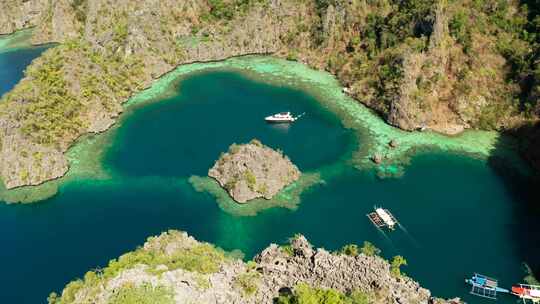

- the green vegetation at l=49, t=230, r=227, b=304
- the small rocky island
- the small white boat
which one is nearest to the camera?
the green vegetation at l=49, t=230, r=227, b=304

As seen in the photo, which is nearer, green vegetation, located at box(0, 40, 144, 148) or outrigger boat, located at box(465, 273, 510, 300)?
outrigger boat, located at box(465, 273, 510, 300)

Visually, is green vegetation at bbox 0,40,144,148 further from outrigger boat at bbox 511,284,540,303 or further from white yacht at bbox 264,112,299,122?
outrigger boat at bbox 511,284,540,303

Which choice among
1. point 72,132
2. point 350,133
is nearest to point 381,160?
point 350,133

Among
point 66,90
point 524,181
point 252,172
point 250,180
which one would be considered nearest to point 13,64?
point 66,90

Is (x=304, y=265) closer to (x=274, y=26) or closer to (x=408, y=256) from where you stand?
(x=408, y=256)

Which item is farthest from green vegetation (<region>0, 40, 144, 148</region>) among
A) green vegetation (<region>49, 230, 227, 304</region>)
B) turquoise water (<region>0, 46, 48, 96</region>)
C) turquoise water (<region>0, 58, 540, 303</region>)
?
green vegetation (<region>49, 230, 227, 304</region>)

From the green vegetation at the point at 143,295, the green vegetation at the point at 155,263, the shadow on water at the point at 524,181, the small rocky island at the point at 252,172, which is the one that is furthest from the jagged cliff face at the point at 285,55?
the green vegetation at the point at 143,295

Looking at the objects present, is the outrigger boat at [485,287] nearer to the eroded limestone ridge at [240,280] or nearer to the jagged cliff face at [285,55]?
the eroded limestone ridge at [240,280]
